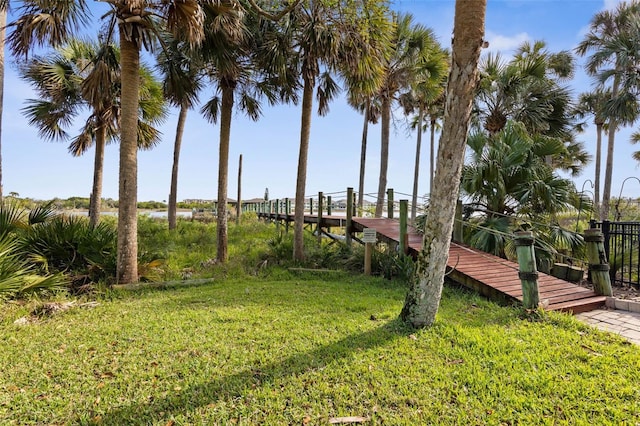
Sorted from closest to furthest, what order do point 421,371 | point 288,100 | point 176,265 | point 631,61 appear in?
1. point 421,371
2. point 176,265
3. point 288,100
4. point 631,61

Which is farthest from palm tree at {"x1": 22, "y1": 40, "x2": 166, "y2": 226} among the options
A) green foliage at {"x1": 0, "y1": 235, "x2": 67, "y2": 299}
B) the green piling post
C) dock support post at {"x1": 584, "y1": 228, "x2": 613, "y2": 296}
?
dock support post at {"x1": 584, "y1": 228, "x2": 613, "y2": 296}

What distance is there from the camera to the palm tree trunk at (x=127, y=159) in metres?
6.18

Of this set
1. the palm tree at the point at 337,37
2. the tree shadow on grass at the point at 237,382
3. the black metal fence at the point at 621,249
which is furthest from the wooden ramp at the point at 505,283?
the palm tree at the point at 337,37

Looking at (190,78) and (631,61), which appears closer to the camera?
(190,78)

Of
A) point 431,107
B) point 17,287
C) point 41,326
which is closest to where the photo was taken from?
point 41,326

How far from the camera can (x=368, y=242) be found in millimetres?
7148

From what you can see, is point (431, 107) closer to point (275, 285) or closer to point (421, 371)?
point (275, 285)

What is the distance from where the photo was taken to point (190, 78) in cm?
837

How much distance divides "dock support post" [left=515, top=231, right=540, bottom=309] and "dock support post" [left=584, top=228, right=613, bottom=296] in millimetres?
1455

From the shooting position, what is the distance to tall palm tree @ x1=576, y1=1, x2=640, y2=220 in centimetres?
1195

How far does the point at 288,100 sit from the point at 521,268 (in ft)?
24.4

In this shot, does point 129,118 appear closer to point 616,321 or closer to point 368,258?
point 368,258

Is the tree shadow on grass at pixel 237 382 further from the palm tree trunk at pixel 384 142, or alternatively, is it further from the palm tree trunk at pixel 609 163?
the palm tree trunk at pixel 609 163

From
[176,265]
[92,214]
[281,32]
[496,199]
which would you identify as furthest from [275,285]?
[92,214]
